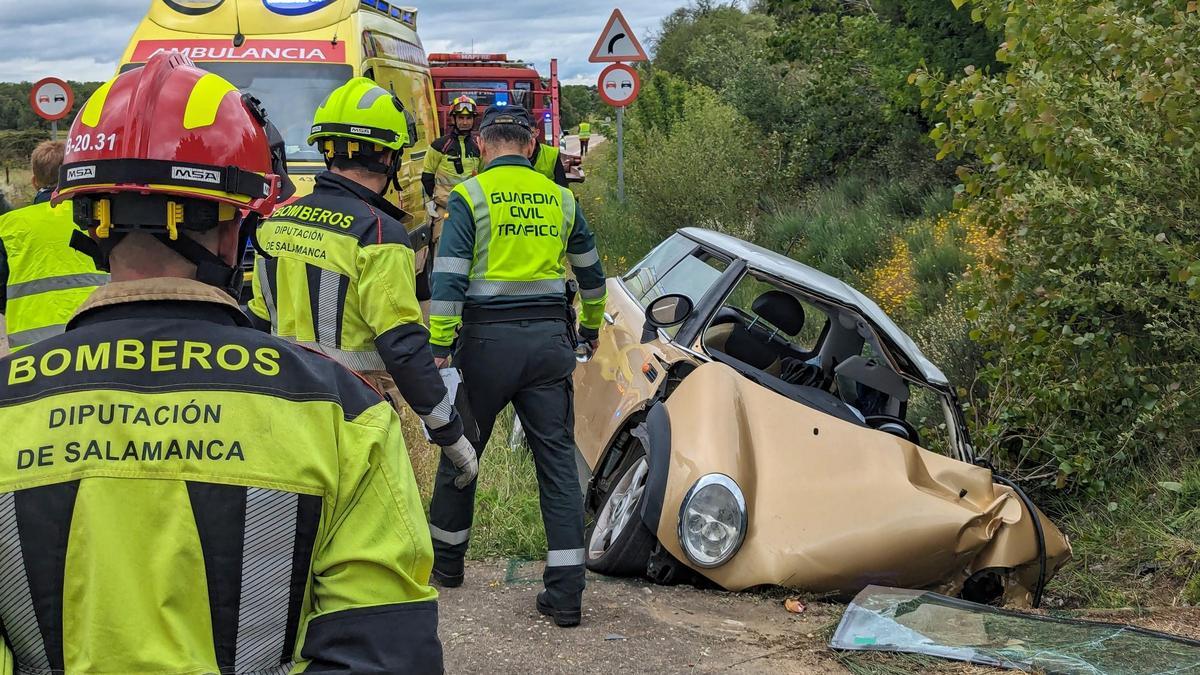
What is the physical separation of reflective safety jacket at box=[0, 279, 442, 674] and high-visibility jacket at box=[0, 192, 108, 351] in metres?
3.30

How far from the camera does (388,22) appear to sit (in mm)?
12078

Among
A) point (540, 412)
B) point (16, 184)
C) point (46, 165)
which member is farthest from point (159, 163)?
point (16, 184)

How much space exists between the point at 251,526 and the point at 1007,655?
9.72ft

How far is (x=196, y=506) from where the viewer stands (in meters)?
1.45

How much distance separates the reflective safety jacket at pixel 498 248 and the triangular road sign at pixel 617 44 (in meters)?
8.64

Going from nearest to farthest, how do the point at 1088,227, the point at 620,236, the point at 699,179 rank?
1. the point at 1088,227
2. the point at 699,179
3. the point at 620,236

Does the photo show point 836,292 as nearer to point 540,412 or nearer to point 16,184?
point 540,412

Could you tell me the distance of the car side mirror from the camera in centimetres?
536

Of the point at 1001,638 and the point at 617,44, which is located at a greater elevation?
the point at 617,44

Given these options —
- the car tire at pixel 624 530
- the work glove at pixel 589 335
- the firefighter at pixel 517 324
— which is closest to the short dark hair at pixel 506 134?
the firefighter at pixel 517 324

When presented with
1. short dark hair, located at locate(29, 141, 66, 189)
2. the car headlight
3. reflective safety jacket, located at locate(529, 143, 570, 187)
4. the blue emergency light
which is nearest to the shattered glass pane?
the car headlight

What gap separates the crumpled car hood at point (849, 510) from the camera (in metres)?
4.48

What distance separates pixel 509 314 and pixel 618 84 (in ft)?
29.8

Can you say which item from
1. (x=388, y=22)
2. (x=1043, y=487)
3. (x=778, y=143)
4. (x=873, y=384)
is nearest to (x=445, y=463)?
(x=873, y=384)
